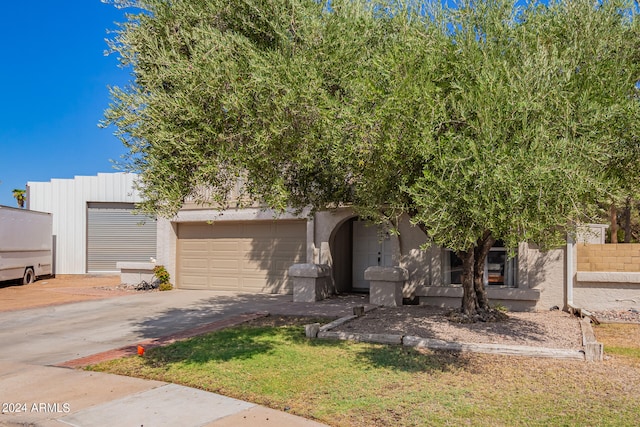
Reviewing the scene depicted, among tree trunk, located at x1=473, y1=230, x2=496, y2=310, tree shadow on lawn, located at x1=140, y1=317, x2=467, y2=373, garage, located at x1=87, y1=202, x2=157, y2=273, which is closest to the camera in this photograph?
tree shadow on lawn, located at x1=140, y1=317, x2=467, y2=373

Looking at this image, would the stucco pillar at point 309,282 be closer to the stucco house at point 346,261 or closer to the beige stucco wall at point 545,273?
the stucco house at point 346,261

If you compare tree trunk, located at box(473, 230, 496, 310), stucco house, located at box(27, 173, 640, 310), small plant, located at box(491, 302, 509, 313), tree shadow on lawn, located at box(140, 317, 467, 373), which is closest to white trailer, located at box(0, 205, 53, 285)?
stucco house, located at box(27, 173, 640, 310)

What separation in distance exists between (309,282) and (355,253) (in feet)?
9.48

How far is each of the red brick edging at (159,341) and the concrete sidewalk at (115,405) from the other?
0.79 m

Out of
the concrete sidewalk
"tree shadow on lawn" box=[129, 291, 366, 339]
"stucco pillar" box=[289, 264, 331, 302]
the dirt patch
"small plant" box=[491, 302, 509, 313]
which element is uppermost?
"stucco pillar" box=[289, 264, 331, 302]

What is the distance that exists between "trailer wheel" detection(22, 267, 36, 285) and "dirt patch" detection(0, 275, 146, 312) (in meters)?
0.25

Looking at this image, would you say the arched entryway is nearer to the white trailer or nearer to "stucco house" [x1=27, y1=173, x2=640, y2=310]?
"stucco house" [x1=27, y1=173, x2=640, y2=310]

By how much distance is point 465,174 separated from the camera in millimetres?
6098

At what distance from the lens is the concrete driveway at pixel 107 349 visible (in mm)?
Result: 5680

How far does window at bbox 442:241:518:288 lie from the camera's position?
13.1 meters

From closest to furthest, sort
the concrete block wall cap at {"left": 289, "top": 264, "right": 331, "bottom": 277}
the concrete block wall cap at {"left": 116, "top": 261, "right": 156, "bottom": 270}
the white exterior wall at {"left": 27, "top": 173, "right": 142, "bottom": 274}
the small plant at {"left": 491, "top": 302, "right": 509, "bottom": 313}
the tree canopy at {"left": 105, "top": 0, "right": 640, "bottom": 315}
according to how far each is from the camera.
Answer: the tree canopy at {"left": 105, "top": 0, "right": 640, "bottom": 315} → the small plant at {"left": 491, "top": 302, "right": 509, "bottom": 313} → the concrete block wall cap at {"left": 289, "top": 264, "right": 331, "bottom": 277} → the concrete block wall cap at {"left": 116, "top": 261, "right": 156, "bottom": 270} → the white exterior wall at {"left": 27, "top": 173, "right": 142, "bottom": 274}

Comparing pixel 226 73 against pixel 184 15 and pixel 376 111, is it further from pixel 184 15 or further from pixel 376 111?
pixel 376 111

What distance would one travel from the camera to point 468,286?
35.1 feet

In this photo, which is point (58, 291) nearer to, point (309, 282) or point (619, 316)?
point (309, 282)
